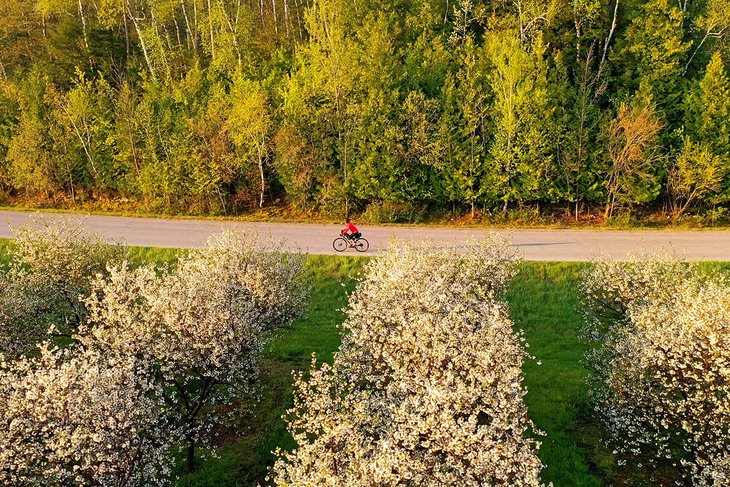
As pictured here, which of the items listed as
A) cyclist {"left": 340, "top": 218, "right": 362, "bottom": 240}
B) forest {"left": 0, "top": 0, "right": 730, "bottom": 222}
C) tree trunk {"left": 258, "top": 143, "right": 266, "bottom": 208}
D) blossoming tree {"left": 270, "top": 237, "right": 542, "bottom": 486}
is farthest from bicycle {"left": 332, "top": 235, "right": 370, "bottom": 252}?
blossoming tree {"left": 270, "top": 237, "right": 542, "bottom": 486}

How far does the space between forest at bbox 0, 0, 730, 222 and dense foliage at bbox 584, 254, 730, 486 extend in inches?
851

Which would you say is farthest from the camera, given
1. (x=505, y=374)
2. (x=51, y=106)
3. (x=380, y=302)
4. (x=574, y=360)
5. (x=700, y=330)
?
(x=51, y=106)

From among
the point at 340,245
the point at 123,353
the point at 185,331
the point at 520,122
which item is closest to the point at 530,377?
the point at 185,331

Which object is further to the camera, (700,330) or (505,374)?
(700,330)

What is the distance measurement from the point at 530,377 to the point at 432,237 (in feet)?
53.2

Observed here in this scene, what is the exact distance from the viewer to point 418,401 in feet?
46.3

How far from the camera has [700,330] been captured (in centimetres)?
1709

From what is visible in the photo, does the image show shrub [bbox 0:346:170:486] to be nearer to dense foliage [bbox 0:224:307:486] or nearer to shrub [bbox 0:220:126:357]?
dense foliage [bbox 0:224:307:486]

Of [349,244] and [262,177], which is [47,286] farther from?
[262,177]

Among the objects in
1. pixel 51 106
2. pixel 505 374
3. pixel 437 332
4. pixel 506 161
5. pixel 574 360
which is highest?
pixel 51 106

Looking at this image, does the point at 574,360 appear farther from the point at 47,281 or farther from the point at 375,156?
the point at 47,281

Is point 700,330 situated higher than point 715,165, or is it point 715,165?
point 715,165

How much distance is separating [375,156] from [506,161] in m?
10.7

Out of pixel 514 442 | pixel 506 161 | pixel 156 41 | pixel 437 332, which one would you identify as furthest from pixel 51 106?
pixel 514 442
